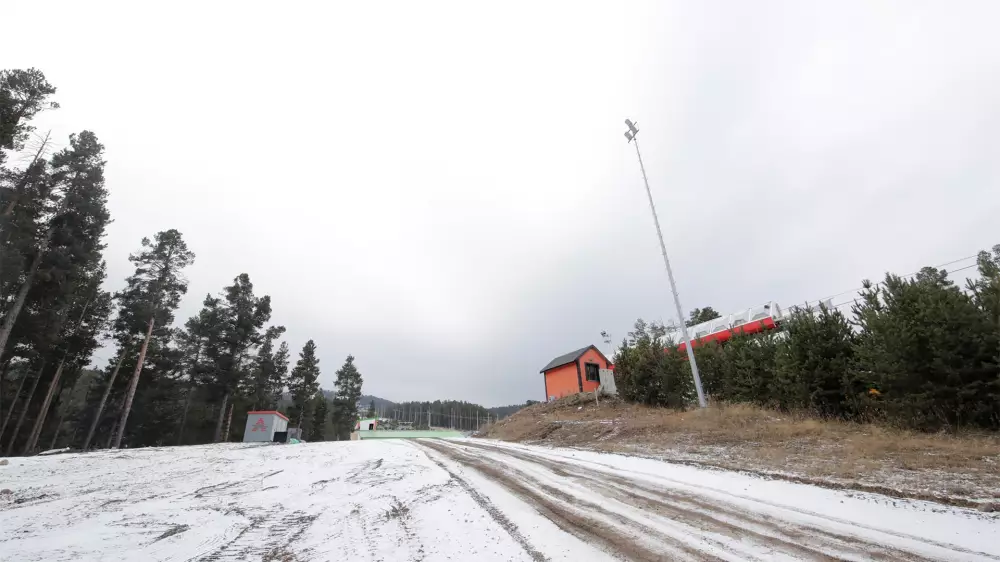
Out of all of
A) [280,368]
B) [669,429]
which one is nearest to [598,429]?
[669,429]

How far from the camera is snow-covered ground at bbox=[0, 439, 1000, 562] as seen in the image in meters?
3.44

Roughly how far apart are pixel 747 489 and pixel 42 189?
Answer: 102 feet

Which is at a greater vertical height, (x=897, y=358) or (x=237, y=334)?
(x=237, y=334)

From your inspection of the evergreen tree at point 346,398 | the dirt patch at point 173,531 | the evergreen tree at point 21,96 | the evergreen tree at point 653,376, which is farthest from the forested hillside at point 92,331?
the evergreen tree at point 653,376

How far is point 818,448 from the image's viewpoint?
25.3ft

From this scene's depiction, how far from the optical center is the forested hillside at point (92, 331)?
17.5m

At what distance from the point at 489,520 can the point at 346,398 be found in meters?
66.9

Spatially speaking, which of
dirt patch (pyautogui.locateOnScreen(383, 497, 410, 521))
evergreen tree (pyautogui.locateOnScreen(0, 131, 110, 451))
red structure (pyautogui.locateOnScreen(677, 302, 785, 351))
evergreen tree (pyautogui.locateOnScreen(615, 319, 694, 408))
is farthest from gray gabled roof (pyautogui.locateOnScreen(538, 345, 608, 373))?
evergreen tree (pyautogui.locateOnScreen(0, 131, 110, 451))

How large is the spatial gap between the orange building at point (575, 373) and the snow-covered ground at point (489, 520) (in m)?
25.3

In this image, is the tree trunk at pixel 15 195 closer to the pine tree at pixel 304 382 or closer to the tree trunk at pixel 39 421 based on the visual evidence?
the tree trunk at pixel 39 421

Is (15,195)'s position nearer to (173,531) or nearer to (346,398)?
(173,531)

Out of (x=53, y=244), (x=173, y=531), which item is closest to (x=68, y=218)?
(x=53, y=244)

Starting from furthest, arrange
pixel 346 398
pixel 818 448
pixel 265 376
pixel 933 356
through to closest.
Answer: pixel 346 398 < pixel 265 376 < pixel 933 356 < pixel 818 448

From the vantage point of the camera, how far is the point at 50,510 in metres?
5.33
